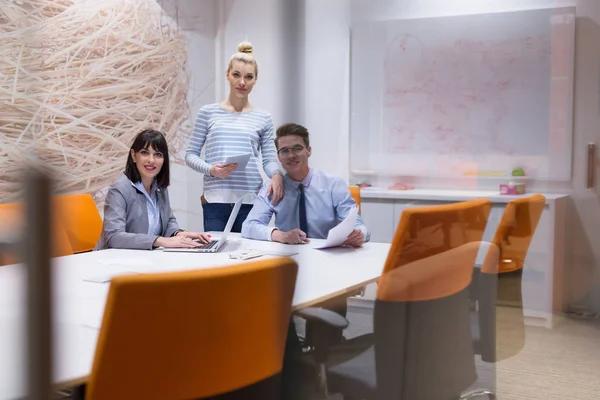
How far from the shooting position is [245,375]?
0.76 m

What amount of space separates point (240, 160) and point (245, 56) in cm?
14

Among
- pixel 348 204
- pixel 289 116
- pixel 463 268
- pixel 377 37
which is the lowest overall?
pixel 463 268

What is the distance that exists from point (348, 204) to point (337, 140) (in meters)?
0.10

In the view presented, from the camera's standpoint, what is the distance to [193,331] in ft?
2.25

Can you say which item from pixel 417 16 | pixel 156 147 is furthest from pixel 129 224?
pixel 417 16

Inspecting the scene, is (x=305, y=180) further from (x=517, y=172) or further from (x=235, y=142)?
(x=517, y=172)

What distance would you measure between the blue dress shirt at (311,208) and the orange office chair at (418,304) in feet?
0.26

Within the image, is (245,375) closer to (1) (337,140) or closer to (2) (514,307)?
(1) (337,140)

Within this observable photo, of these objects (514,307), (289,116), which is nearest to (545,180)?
(514,307)

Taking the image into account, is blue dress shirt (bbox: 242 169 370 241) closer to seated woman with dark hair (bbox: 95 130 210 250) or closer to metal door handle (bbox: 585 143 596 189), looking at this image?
seated woman with dark hair (bbox: 95 130 210 250)

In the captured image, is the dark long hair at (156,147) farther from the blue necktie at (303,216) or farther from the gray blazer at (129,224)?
the blue necktie at (303,216)

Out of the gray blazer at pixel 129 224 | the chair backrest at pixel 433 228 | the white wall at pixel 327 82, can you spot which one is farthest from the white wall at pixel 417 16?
the gray blazer at pixel 129 224

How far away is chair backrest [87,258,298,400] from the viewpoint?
0.62 m

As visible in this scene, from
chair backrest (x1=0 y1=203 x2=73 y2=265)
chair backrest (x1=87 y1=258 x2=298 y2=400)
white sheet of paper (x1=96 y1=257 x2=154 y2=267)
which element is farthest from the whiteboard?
chair backrest (x1=0 y1=203 x2=73 y2=265)
